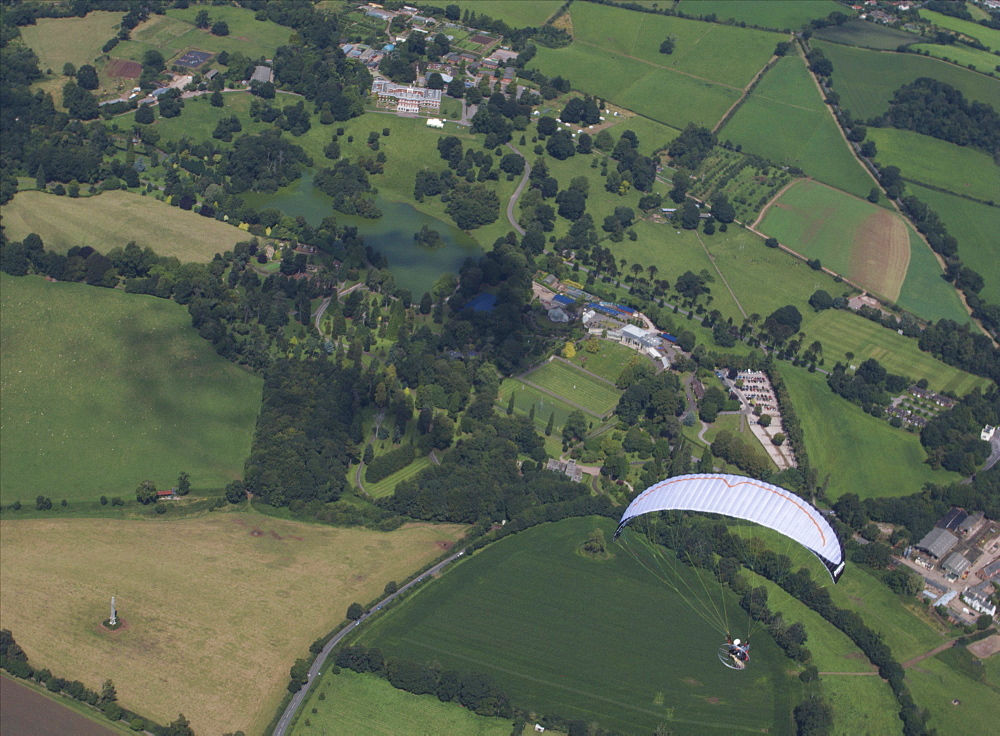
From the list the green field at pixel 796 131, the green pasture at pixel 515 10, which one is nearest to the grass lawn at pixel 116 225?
the green pasture at pixel 515 10

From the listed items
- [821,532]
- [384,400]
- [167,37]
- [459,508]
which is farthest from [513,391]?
[167,37]

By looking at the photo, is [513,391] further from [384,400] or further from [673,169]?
[673,169]

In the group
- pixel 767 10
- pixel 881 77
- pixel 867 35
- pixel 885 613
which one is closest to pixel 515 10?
pixel 767 10

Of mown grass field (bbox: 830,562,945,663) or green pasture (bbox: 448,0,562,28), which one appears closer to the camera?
mown grass field (bbox: 830,562,945,663)

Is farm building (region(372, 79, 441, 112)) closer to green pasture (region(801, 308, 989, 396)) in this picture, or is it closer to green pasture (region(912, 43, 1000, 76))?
green pasture (region(801, 308, 989, 396))

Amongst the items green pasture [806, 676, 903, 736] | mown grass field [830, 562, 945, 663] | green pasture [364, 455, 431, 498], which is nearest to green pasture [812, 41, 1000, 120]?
mown grass field [830, 562, 945, 663]

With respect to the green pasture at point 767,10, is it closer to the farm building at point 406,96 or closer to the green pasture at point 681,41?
the green pasture at point 681,41
